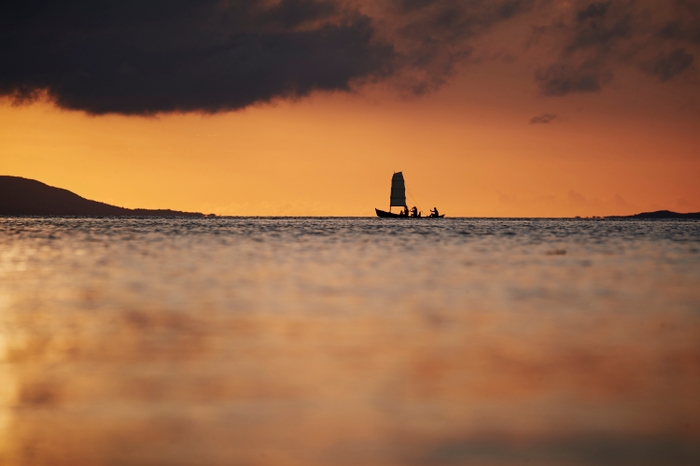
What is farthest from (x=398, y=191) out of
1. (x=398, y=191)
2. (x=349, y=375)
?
(x=349, y=375)

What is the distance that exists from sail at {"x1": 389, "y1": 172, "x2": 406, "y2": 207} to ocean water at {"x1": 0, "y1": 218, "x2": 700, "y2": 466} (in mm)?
154178

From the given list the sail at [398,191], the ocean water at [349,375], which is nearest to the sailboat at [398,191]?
the sail at [398,191]

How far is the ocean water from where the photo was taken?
8.75 metres

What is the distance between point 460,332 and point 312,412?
748cm

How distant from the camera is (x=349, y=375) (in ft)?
41.0

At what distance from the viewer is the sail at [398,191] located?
181 metres

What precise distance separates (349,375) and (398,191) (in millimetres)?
170914

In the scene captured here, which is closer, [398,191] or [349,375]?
[349,375]

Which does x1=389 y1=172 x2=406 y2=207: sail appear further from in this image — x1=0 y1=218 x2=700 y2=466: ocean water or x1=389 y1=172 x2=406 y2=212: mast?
x1=0 y1=218 x2=700 y2=466: ocean water

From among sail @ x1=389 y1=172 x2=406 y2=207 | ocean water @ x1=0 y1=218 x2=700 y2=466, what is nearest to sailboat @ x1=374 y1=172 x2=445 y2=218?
sail @ x1=389 y1=172 x2=406 y2=207

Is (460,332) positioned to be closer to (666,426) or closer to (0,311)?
(666,426)

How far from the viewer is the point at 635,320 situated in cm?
1923

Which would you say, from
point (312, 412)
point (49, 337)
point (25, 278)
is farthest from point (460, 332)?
point (25, 278)

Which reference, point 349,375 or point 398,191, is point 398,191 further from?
point 349,375
